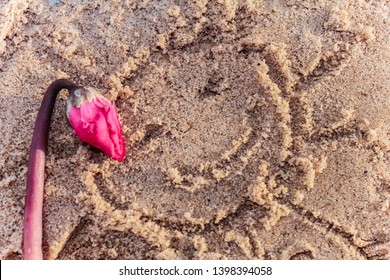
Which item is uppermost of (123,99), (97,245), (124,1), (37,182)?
(124,1)

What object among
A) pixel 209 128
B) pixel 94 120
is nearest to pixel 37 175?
pixel 94 120

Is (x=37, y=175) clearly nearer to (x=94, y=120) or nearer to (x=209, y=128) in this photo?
(x=94, y=120)

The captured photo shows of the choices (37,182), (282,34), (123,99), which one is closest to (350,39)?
(282,34)
